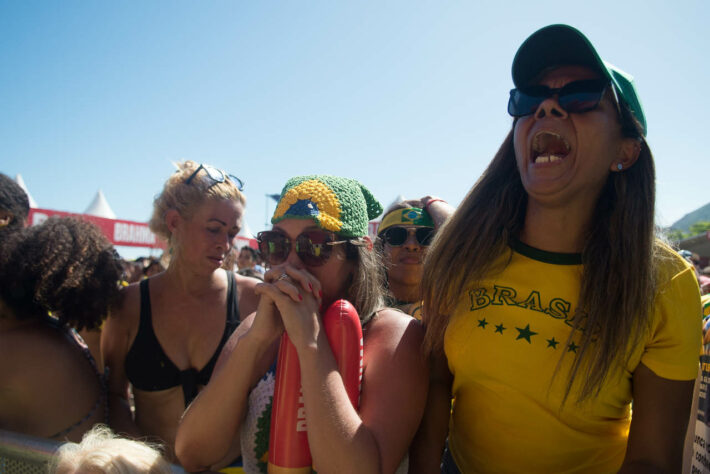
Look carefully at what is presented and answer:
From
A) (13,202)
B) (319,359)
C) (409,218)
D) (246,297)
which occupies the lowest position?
(246,297)

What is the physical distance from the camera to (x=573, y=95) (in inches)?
54.9

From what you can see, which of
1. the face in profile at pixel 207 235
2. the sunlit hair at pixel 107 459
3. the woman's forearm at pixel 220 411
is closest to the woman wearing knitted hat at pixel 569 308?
the woman's forearm at pixel 220 411

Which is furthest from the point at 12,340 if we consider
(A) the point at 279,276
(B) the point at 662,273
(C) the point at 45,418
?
(B) the point at 662,273

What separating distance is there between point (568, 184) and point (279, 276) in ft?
3.20

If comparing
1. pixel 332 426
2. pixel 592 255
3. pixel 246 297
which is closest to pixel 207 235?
pixel 246 297

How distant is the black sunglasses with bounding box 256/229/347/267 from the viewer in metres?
1.46

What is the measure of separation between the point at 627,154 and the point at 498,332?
745mm

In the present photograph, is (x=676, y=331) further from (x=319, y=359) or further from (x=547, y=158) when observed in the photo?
(x=319, y=359)

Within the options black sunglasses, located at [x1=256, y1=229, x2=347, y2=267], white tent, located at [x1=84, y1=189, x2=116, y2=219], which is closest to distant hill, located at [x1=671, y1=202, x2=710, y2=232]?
white tent, located at [x1=84, y1=189, x2=116, y2=219]

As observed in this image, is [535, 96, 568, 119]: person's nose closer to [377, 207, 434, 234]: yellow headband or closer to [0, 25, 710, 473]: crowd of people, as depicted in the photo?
[0, 25, 710, 473]: crowd of people

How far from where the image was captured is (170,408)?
7.39ft

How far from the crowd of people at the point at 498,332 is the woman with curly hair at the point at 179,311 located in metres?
0.45

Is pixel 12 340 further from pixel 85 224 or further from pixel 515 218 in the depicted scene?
pixel 515 218

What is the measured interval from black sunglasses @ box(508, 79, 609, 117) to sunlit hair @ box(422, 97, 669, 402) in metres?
0.14
